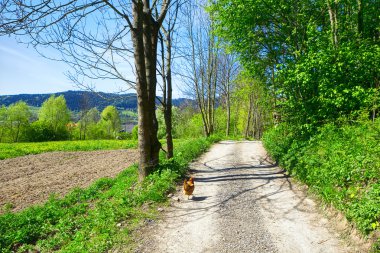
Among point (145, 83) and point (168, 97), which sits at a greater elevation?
point (145, 83)

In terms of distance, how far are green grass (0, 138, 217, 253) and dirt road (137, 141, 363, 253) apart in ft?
1.91

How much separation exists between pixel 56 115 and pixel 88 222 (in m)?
66.0

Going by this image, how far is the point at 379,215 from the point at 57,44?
7.76 meters

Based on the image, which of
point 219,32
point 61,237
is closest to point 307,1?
point 219,32

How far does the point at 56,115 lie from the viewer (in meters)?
66.5

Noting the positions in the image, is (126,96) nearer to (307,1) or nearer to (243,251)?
(243,251)

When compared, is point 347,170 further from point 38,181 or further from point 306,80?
point 38,181

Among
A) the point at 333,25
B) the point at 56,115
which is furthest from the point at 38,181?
the point at 56,115

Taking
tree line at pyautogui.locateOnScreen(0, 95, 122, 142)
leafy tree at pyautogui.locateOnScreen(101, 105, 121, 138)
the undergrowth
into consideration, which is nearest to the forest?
the undergrowth

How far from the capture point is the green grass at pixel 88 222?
6134 mm

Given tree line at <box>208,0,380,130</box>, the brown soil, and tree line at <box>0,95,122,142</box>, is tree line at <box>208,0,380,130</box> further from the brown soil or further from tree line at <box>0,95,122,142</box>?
tree line at <box>0,95,122,142</box>

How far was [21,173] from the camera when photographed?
18.6m

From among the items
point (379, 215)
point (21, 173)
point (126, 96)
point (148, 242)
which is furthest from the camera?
point (21, 173)

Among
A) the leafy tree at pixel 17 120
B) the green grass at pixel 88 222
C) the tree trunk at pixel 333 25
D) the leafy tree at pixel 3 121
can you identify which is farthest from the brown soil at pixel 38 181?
the leafy tree at pixel 3 121
